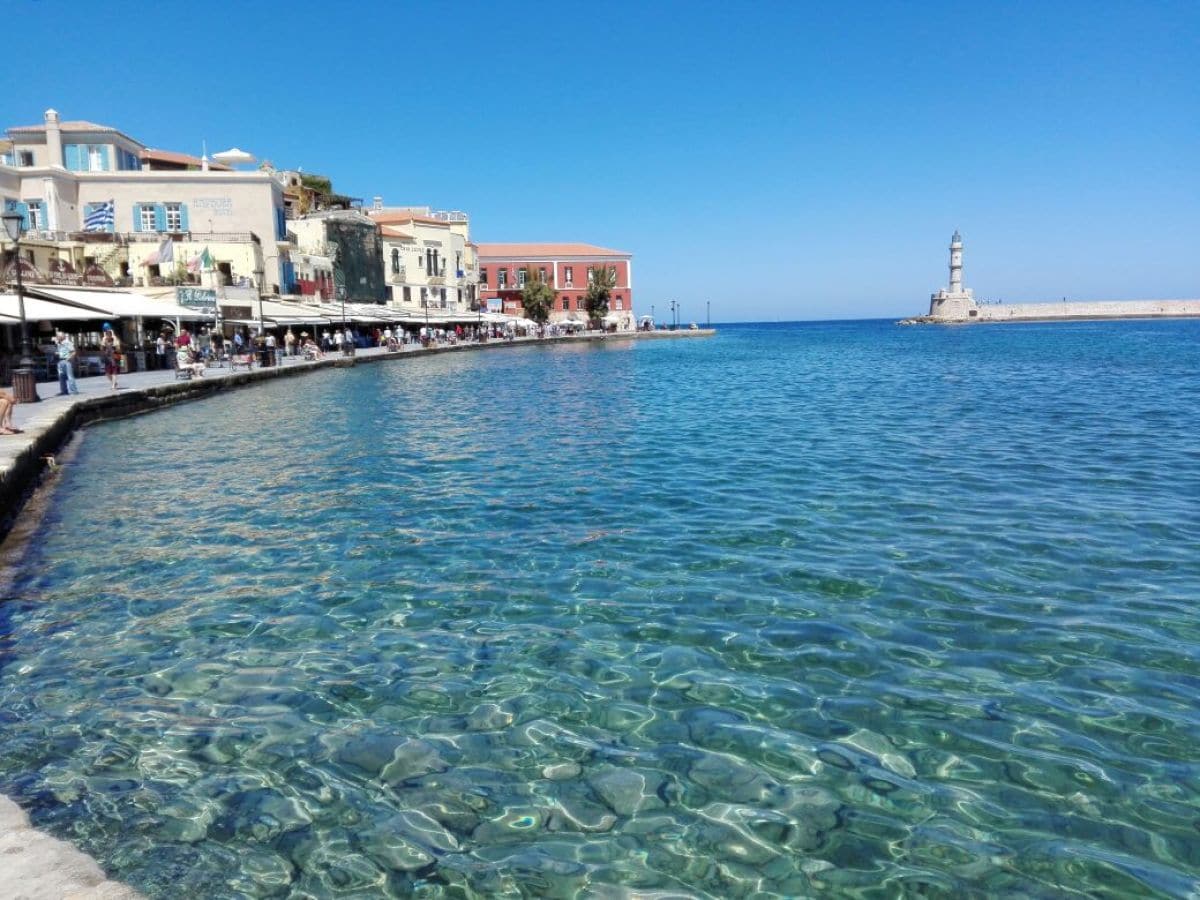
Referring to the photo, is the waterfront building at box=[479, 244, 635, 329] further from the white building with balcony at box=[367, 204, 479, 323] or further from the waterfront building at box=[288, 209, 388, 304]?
the waterfront building at box=[288, 209, 388, 304]

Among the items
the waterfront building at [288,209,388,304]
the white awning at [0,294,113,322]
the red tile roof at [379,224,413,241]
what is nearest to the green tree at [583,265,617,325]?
the red tile roof at [379,224,413,241]

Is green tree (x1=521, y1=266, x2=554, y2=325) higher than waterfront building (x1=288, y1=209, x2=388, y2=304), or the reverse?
waterfront building (x1=288, y1=209, x2=388, y2=304)

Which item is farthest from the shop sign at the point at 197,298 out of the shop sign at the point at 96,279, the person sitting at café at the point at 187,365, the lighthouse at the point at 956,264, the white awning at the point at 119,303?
the lighthouse at the point at 956,264

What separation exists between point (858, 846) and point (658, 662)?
2.01 metres

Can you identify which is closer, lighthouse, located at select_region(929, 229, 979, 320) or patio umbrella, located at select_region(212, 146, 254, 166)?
patio umbrella, located at select_region(212, 146, 254, 166)

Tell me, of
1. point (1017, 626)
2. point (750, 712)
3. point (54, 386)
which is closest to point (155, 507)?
point (750, 712)

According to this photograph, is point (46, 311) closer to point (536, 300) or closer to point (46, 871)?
point (46, 871)

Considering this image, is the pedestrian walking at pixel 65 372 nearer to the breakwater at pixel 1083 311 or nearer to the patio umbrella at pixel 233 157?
the patio umbrella at pixel 233 157

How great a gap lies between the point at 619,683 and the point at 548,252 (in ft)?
298

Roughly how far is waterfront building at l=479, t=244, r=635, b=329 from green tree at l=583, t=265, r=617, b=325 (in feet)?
19.5

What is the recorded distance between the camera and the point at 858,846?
3613 mm

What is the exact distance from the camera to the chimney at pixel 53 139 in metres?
41.2

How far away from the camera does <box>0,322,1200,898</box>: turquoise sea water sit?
3600mm

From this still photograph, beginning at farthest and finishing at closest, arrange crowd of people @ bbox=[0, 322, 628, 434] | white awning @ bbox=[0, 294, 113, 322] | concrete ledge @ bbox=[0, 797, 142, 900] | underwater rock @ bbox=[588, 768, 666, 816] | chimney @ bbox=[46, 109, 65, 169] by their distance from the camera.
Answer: chimney @ bbox=[46, 109, 65, 169] → white awning @ bbox=[0, 294, 113, 322] → crowd of people @ bbox=[0, 322, 628, 434] → underwater rock @ bbox=[588, 768, 666, 816] → concrete ledge @ bbox=[0, 797, 142, 900]
